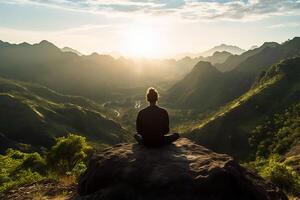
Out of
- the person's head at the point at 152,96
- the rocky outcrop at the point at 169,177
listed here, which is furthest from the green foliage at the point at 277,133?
the rocky outcrop at the point at 169,177

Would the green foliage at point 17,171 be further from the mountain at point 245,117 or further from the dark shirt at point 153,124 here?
the mountain at point 245,117

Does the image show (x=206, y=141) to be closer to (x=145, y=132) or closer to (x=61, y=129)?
(x=61, y=129)

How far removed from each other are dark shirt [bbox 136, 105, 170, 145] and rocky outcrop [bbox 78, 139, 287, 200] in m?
0.59

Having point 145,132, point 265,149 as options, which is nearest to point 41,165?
point 145,132

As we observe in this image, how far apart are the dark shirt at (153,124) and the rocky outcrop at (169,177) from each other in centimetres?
59

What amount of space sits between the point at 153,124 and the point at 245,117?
14331 centimetres

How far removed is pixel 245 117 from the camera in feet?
513

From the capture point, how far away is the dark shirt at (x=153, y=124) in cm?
1872

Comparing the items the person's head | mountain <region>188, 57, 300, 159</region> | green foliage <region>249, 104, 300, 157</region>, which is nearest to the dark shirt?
the person's head

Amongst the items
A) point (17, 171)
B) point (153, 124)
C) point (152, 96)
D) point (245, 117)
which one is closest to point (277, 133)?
point (245, 117)

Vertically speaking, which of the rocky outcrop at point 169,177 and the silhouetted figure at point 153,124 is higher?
the silhouetted figure at point 153,124

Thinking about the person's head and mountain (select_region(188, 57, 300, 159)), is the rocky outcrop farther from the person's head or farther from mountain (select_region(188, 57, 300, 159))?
→ mountain (select_region(188, 57, 300, 159))

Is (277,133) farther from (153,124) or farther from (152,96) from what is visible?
(153,124)

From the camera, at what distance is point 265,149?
A: 118375 millimetres
